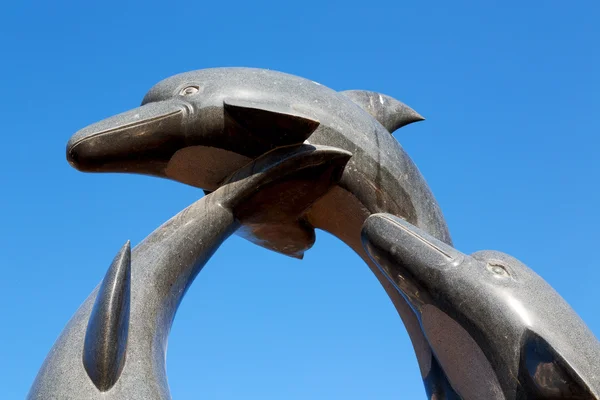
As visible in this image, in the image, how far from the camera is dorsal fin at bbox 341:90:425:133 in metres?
9.59

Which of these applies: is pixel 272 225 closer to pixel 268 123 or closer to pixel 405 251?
pixel 268 123

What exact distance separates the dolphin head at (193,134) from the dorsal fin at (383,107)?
158 cm

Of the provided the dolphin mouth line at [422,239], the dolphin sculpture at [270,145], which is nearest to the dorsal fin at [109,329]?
the dolphin sculpture at [270,145]

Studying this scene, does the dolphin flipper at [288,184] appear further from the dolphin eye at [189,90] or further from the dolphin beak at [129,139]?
the dolphin eye at [189,90]

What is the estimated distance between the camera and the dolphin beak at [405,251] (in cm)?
784

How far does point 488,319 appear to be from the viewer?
7461 mm

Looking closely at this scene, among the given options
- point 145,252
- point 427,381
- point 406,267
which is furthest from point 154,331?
Answer: point 427,381

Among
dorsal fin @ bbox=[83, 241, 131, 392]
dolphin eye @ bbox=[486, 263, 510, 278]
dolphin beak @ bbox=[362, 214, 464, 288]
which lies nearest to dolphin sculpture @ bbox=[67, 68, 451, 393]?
dolphin beak @ bbox=[362, 214, 464, 288]

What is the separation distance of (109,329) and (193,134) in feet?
7.38

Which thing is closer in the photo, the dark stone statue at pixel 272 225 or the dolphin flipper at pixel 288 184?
the dark stone statue at pixel 272 225

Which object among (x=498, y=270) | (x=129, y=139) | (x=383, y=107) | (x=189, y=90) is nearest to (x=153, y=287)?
(x=129, y=139)

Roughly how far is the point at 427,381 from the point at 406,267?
4.57ft

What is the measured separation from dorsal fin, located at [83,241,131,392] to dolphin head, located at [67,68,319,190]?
1552 mm

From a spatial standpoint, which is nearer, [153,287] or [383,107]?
[153,287]
